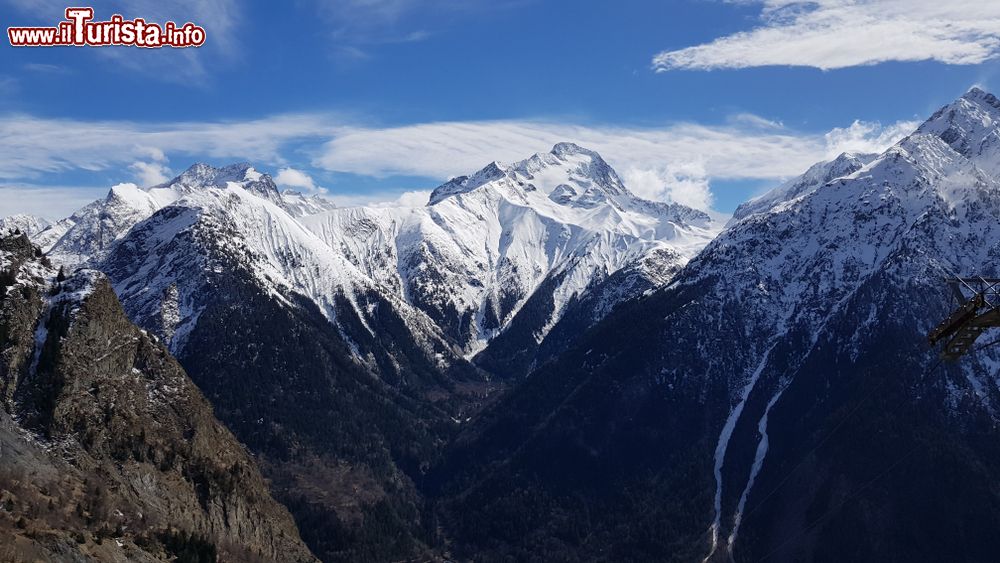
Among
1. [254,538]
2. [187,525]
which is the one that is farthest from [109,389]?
[254,538]

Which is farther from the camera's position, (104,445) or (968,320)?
(104,445)

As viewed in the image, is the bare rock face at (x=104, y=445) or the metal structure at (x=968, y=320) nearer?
the metal structure at (x=968, y=320)

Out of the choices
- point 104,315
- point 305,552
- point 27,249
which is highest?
point 27,249

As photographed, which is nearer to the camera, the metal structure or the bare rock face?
the metal structure

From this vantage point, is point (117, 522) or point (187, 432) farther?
point (187, 432)

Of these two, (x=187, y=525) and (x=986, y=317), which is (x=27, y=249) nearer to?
(x=187, y=525)

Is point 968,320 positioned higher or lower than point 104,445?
lower

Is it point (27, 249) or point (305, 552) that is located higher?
point (27, 249)

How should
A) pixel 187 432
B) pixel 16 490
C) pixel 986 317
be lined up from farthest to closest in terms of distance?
pixel 187 432 → pixel 16 490 → pixel 986 317
